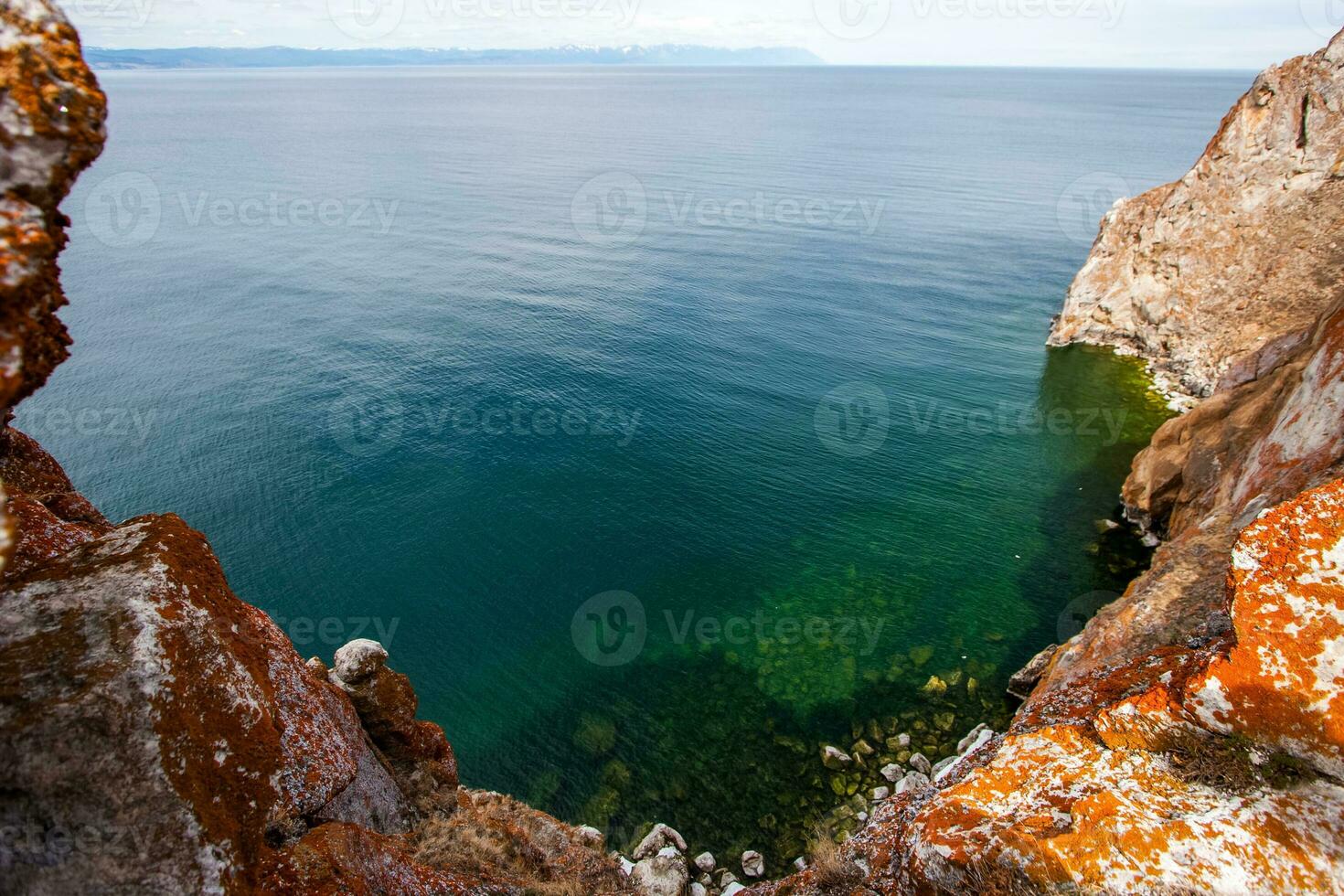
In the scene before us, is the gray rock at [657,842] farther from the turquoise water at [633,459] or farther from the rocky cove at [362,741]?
the rocky cove at [362,741]

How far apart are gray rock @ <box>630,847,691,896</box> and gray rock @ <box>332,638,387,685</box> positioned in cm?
1124

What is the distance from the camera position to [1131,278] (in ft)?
196

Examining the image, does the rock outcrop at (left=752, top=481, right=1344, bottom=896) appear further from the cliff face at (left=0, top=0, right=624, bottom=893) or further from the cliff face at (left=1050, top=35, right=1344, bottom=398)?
the cliff face at (left=1050, top=35, right=1344, bottom=398)

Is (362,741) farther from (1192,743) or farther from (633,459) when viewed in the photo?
(633,459)

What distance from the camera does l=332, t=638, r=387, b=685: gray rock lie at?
18938mm

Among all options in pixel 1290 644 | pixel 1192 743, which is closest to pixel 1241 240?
pixel 1290 644

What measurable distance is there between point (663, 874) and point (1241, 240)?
58.4 metres

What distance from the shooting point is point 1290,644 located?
11.6 metres

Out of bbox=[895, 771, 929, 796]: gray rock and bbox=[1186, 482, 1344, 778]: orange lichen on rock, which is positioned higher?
bbox=[1186, 482, 1344, 778]: orange lichen on rock

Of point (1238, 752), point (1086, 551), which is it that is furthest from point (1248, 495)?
point (1238, 752)

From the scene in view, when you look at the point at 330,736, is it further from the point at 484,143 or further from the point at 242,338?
the point at 484,143

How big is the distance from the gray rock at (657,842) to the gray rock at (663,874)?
513 mm

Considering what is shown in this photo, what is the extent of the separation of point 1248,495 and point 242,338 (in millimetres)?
75692

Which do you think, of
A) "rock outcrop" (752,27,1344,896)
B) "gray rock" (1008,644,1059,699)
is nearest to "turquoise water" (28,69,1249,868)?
"gray rock" (1008,644,1059,699)
